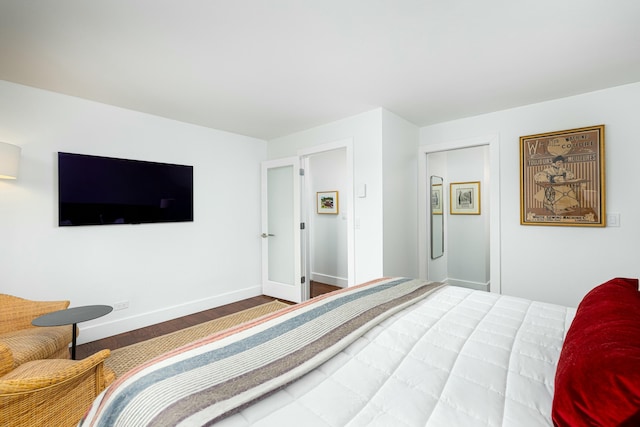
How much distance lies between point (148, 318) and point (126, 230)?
103cm

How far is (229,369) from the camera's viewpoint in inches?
39.5

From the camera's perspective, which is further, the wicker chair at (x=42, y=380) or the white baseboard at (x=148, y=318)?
the white baseboard at (x=148, y=318)

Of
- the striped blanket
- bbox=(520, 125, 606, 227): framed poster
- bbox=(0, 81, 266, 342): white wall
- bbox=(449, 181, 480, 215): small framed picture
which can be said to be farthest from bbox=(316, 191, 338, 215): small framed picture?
the striped blanket

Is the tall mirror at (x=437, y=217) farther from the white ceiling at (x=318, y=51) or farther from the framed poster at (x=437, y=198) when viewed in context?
the white ceiling at (x=318, y=51)

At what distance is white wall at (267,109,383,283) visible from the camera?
3.20 meters

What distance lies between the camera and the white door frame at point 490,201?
3250mm

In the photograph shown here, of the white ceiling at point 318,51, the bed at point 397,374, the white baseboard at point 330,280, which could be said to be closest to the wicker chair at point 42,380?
the bed at point 397,374

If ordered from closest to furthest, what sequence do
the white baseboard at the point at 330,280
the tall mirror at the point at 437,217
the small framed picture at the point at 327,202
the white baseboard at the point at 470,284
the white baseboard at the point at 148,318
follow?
the white baseboard at the point at 148,318 → the tall mirror at the point at 437,217 → the white baseboard at the point at 470,284 → the white baseboard at the point at 330,280 → the small framed picture at the point at 327,202

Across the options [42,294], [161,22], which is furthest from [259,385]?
[42,294]

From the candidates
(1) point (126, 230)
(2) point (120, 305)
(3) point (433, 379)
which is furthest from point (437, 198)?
(2) point (120, 305)

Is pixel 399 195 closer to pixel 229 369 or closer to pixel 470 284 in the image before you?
pixel 470 284

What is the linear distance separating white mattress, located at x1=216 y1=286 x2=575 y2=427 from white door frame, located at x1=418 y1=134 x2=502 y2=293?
1.84 metres

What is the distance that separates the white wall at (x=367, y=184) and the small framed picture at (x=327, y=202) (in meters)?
1.51

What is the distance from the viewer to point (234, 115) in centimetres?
336
